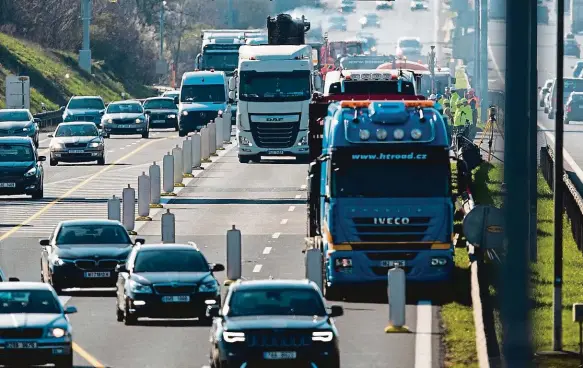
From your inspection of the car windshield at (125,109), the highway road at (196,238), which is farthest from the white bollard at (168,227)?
the car windshield at (125,109)

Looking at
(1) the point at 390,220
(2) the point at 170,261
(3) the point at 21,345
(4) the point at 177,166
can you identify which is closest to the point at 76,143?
(4) the point at 177,166

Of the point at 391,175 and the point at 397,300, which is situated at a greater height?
the point at 391,175

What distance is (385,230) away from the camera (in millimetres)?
25172

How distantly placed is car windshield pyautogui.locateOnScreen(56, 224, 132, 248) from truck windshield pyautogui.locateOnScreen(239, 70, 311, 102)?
25808 millimetres

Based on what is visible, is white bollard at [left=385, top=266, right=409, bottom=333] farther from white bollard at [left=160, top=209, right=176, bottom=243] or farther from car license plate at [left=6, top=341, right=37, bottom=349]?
white bollard at [left=160, top=209, right=176, bottom=243]

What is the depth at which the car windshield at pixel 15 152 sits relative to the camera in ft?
149

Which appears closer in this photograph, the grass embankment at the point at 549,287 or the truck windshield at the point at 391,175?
the grass embankment at the point at 549,287

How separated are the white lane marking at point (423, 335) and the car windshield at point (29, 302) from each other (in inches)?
163

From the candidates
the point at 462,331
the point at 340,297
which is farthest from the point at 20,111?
the point at 462,331

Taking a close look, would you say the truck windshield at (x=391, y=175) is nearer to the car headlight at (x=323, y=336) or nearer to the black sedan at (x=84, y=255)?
the black sedan at (x=84, y=255)

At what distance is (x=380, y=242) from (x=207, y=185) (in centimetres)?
2658

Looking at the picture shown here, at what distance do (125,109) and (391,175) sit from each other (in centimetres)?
4995

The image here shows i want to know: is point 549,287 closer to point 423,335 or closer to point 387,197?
point 387,197

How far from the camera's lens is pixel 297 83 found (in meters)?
53.3
